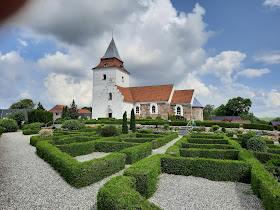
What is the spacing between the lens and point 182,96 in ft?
103

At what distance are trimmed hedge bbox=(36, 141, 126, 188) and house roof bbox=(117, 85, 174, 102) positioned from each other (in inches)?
967

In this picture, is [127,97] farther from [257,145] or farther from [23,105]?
[23,105]

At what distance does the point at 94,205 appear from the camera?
4.53 meters

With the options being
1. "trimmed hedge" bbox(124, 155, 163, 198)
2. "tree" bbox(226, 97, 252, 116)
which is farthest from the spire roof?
"tree" bbox(226, 97, 252, 116)

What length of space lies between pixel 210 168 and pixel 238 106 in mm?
57187

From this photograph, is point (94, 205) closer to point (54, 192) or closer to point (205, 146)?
point (54, 192)

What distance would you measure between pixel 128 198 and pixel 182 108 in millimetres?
28018

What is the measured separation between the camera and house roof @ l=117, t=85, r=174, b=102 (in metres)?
31.7

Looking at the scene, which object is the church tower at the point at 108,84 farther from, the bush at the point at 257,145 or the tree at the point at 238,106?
the tree at the point at 238,106

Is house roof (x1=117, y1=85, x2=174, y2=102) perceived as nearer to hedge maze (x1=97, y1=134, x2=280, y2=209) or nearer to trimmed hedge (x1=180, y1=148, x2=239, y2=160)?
trimmed hedge (x1=180, y1=148, x2=239, y2=160)

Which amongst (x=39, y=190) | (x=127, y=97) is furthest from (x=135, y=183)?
(x=127, y=97)

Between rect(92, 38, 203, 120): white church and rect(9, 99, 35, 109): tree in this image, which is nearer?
rect(92, 38, 203, 120): white church

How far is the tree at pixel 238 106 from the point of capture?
179 feet

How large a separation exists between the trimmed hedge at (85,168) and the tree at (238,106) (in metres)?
58.1
